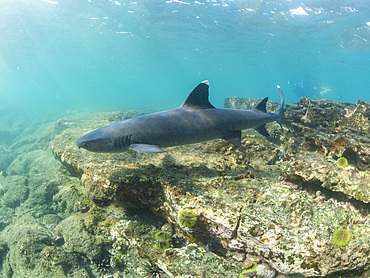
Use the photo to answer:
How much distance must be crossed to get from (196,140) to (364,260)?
10.5 feet

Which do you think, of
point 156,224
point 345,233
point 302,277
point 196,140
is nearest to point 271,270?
point 302,277

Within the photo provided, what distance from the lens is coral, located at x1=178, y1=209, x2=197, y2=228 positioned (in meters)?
3.31

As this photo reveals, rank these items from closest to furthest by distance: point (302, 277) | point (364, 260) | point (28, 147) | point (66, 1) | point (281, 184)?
point (364, 260) < point (302, 277) < point (281, 184) < point (28, 147) < point (66, 1)

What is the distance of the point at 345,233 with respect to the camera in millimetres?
2789

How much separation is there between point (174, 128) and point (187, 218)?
175 centimetres

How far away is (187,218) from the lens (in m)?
3.33

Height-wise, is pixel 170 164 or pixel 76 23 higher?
pixel 76 23

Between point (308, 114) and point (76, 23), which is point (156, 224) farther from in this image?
point (76, 23)

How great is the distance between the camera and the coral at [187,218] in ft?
10.9

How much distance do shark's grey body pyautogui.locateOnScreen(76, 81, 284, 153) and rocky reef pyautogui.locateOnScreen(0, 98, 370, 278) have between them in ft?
2.39

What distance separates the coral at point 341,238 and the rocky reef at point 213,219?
20 millimetres

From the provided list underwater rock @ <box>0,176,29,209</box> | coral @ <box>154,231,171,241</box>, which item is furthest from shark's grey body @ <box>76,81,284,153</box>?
underwater rock @ <box>0,176,29,209</box>

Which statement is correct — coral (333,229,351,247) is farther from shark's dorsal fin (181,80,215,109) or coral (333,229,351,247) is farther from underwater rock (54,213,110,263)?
underwater rock (54,213,110,263)

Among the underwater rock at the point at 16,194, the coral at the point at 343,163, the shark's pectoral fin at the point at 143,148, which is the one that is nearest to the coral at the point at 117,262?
the shark's pectoral fin at the point at 143,148
